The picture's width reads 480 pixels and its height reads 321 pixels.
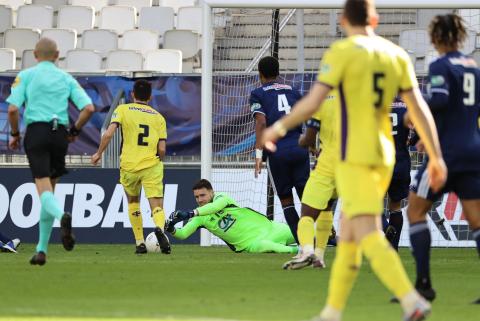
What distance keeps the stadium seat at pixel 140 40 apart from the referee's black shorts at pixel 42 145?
11.9m

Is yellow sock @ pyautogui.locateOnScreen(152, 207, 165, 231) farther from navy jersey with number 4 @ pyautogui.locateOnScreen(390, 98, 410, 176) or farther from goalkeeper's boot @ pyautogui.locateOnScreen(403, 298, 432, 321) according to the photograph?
goalkeeper's boot @ pyautogui.locateOnScreen(403, 298, 432, 321)

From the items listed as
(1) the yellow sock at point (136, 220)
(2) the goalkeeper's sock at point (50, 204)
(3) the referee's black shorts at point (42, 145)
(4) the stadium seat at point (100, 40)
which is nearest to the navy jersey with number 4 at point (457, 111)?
(2) the goalkeeper's sock at point (50, 204)

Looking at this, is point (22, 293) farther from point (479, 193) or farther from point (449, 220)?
point (449, 220)

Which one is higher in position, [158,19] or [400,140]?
[158,19]

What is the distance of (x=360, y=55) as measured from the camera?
6.97 meters

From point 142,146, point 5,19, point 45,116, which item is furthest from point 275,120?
point 5,19

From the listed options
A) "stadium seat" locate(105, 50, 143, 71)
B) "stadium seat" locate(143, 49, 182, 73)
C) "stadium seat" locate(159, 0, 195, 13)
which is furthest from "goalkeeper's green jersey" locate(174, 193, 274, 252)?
"stadium seat" locate(159, 0, 195, 13)

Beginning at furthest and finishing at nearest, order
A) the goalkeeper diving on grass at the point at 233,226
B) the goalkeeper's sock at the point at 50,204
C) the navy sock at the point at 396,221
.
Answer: the goalkeeper diving on grass at the point at 233,226 → the navy sock at the point at 396,221 → the goalkeeper's sock at the point at 50,204

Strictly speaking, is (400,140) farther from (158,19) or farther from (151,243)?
(158,19)

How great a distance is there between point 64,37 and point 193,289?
14.8 meters

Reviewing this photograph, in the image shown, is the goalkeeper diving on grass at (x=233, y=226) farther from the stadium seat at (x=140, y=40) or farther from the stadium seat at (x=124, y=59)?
the stadium seat at (x=140, y=40)

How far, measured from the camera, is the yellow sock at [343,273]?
22.7ft

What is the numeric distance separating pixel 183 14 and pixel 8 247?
9.72 m

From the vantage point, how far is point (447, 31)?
345 inches
